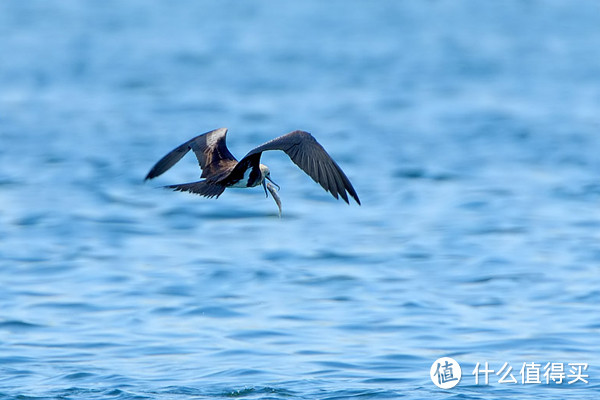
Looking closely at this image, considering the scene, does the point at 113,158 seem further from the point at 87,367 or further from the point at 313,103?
the point at 87,367

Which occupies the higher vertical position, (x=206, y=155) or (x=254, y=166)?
(x=206, y=155)

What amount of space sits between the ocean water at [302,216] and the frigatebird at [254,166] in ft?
5.46

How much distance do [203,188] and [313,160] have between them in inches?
32.4

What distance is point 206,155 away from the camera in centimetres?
916

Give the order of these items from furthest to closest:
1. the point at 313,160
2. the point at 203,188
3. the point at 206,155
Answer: the point at 206,155 < the point at 203,188 < the point at 313,160

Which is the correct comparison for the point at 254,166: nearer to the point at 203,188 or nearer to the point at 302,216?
the point at 203,188

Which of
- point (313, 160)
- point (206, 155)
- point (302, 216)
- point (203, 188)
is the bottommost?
point (203, 188)

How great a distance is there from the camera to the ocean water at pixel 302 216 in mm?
9516

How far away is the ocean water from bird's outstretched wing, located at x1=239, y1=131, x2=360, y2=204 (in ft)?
6.03

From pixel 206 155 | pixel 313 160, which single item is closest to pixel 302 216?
pixel 206 155

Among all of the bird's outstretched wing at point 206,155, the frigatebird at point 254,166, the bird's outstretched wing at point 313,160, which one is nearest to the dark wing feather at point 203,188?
the frigatebird at point 254,166

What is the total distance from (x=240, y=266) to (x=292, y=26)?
17.6 metres

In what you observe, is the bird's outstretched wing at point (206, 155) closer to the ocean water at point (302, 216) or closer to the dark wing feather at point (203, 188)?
the dark wing feather at point (203, 188)

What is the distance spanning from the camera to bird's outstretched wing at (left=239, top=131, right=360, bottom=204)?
25.2 feet
